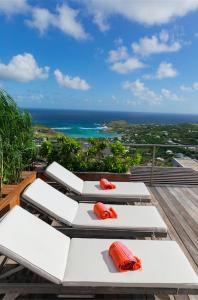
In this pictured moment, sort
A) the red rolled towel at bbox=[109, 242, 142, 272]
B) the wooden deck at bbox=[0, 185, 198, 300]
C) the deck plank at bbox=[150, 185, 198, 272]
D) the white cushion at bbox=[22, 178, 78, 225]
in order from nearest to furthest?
1. the red rolled towel at bbox=[109, 242, 142, 272]
2. the wooden deck at bbox=[0, 185, 198, 300]
3. the white cushion at bbox=[22, 178, 78, 225]
4. the deck plank at bbox=[150, 185, 198, 272]

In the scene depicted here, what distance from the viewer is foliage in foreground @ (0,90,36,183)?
428 centimetres

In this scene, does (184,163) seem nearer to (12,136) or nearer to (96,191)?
(96,191)

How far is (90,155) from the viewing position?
614 centimetres

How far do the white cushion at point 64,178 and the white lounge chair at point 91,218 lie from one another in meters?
0.61

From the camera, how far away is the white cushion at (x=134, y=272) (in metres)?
2.32

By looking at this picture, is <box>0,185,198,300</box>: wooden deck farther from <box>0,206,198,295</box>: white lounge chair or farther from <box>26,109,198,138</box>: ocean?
<box>26,109,198,138</box>: ocean

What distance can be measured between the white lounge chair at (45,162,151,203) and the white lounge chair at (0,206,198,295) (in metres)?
1.60

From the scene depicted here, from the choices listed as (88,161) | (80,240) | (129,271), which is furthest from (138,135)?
(129,271)

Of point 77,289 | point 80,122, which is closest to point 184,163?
point 77,289

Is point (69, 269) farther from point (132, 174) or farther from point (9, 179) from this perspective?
point (132, 174)

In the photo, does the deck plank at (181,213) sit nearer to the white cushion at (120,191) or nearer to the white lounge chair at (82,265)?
the white cushion at (120,191)

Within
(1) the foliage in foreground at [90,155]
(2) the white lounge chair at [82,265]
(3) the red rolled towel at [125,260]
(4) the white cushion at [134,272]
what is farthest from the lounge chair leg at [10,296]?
(1) the foliage in foreground at [90,155]

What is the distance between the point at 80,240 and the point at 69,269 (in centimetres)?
53

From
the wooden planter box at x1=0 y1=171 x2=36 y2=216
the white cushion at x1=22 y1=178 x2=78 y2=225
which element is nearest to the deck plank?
the white cushion at x1=22 y1=178 x2=78 y2=225
